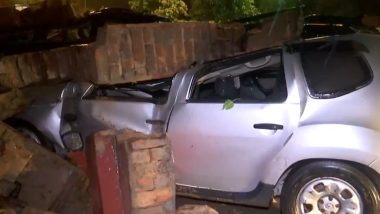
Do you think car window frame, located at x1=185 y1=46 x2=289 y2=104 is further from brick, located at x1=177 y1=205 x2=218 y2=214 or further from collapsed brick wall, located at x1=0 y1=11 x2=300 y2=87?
brick, located at x1=177 y1=205 x2=218 y2=214

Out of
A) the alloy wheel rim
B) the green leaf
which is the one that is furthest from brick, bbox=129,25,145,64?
the alloy wheel rim

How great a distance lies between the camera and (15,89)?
176 inches

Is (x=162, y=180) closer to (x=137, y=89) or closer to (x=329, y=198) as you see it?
(x=329, y=198)

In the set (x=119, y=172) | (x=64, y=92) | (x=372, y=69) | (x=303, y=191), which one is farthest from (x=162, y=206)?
(x=64, y=92)

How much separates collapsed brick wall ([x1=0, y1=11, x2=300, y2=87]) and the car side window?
26.0 inches

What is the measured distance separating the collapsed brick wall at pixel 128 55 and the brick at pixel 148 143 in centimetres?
175

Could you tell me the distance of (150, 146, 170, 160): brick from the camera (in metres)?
3.18

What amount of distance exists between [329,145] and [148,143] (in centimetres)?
147

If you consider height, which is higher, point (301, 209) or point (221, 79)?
point (221, 79)

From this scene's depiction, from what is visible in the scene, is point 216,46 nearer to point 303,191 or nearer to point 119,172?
point 303,191

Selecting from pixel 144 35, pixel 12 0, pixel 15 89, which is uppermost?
pixel 144 35

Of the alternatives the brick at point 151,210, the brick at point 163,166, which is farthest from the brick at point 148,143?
the brick at point 151,210

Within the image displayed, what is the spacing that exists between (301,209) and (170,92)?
168cm

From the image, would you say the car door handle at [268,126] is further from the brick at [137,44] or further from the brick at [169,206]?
the brick at [137,44]
